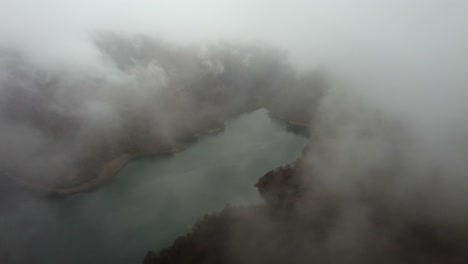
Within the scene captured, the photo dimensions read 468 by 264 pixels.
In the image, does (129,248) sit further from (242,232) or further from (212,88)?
(212,88)

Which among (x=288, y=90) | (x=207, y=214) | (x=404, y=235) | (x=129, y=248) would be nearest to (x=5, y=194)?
(x=129, y=248)

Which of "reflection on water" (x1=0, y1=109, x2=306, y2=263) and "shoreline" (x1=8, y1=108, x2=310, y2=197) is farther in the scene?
"shoreline" (x1=8, y1=108, x2=310, y2=197)

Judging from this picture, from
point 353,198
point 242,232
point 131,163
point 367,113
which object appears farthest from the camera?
point 367,113

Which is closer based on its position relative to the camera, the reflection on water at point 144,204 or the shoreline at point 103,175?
the reflection on water at point 144,204

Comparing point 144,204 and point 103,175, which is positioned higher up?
point 103,175

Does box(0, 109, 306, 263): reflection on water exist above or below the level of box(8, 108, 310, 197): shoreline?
below

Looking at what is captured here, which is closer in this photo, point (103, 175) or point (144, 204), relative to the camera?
point (144, 204)

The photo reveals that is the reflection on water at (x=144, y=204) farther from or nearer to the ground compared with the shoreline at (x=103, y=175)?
nearer to the ground

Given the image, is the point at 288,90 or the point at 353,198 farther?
the point at 288,90
